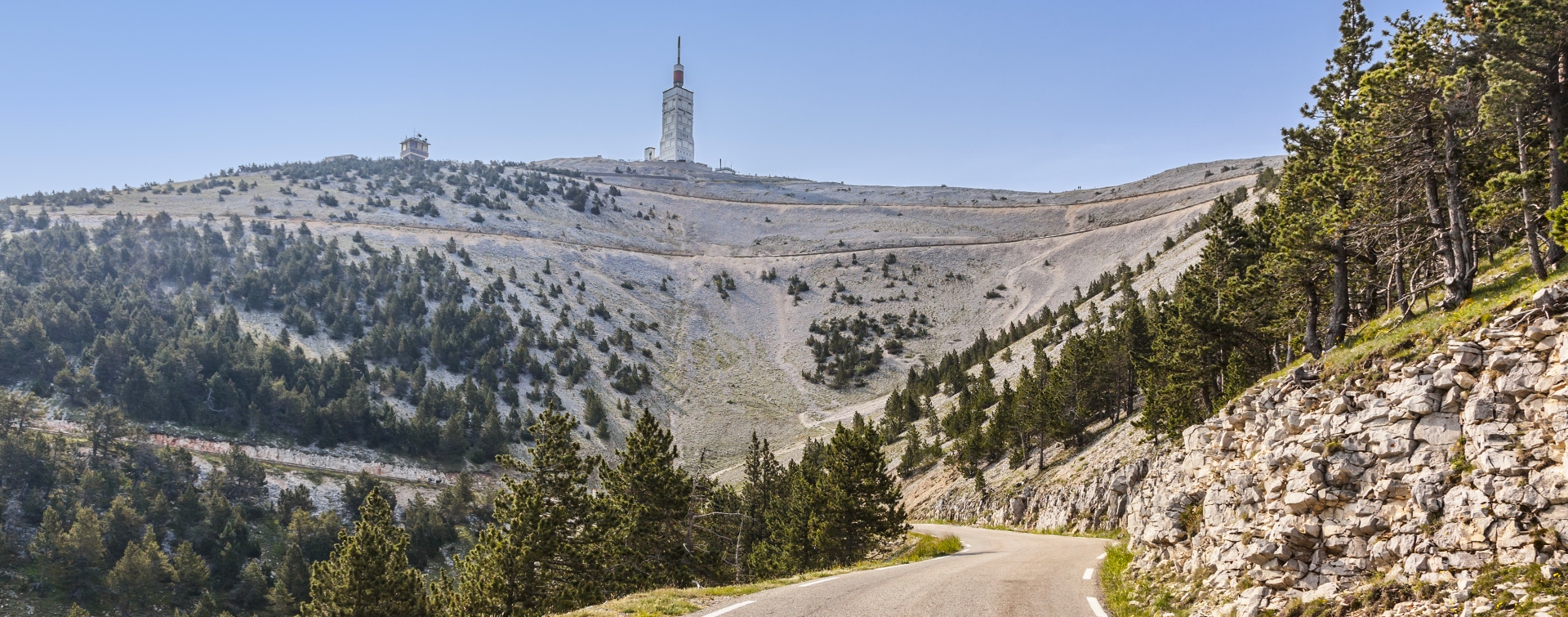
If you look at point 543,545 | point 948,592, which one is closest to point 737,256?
point 543,545

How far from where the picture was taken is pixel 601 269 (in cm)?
13988

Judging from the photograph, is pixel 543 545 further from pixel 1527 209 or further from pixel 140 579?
pixel 140 579

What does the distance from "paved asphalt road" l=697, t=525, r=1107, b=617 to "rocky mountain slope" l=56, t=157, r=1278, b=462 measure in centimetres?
7215

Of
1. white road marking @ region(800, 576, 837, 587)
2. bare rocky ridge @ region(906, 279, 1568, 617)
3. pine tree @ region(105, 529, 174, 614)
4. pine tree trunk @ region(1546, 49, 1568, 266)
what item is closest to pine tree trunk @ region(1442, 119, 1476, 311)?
pine tree trunk @ region(1546, 49, 1568, 266)

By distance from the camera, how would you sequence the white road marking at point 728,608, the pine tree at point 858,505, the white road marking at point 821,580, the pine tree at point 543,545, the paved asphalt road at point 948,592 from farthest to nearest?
the pine tree at point 858,505 < the pine tree at point 543,545 < the white road marking at point 821,580 < the paved asphalt road at point 948,592 < the white road marking at point 728,608

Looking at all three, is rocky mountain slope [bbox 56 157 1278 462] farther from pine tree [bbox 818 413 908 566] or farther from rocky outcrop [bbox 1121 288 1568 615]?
rocky outcrop [bbox 1121 288 1568 615]

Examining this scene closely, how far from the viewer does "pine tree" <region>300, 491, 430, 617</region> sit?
32.2 m

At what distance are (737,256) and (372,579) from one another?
132940mm

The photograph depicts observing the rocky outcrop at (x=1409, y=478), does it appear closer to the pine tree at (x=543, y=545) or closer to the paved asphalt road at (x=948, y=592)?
the paved asphalt road at (x=948, y=592)

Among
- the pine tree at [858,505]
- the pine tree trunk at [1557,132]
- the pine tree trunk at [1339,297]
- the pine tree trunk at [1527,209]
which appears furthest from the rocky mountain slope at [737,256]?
the pine tree trunk at [1557,132]

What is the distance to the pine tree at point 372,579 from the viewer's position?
32219 mm

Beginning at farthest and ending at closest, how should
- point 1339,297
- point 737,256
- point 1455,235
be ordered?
point 737,256 < point 1339,297 < point 1455,235

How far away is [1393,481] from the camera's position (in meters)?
9.77

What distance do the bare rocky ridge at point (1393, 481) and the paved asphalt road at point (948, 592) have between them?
Answer: 2.00 metres
